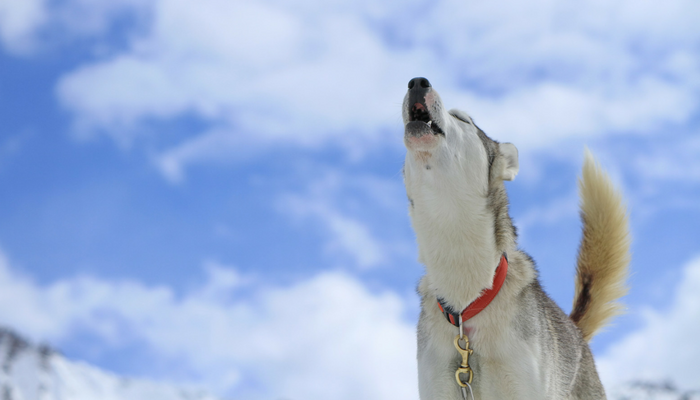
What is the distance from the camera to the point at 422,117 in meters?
4.68

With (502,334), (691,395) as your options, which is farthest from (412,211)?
(691,395)

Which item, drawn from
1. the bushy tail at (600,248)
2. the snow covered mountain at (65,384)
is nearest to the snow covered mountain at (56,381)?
the snow covered mountain at (65,384)

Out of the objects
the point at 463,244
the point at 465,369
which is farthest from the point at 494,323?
the point at 463,244

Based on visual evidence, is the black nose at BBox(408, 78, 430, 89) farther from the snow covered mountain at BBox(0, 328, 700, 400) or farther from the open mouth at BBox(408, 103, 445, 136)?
the snow covered mountain at BBox(0, 328, 700, 400)

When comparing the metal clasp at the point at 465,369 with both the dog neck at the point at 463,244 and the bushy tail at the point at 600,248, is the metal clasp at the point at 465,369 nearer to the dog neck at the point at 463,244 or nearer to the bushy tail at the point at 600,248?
the dog neck at the point at 463,244

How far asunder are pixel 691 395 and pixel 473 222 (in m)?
74.1

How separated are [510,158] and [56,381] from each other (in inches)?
5199

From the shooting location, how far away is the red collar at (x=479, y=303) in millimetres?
4773

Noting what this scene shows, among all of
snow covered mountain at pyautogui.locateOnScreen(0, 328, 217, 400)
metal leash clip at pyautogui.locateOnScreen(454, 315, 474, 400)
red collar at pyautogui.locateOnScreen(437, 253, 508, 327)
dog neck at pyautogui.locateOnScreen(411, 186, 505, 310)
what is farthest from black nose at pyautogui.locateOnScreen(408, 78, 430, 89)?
snow covered mountain at pyautogui.locateOnScreen(0, 328, 217, 400)

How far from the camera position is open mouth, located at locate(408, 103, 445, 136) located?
15.2 feet

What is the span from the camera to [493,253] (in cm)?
483

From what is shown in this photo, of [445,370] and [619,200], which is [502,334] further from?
[619,200]

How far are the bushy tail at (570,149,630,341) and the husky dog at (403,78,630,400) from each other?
61.7 inches

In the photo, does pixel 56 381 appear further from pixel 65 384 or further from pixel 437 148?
pixel 437 148
